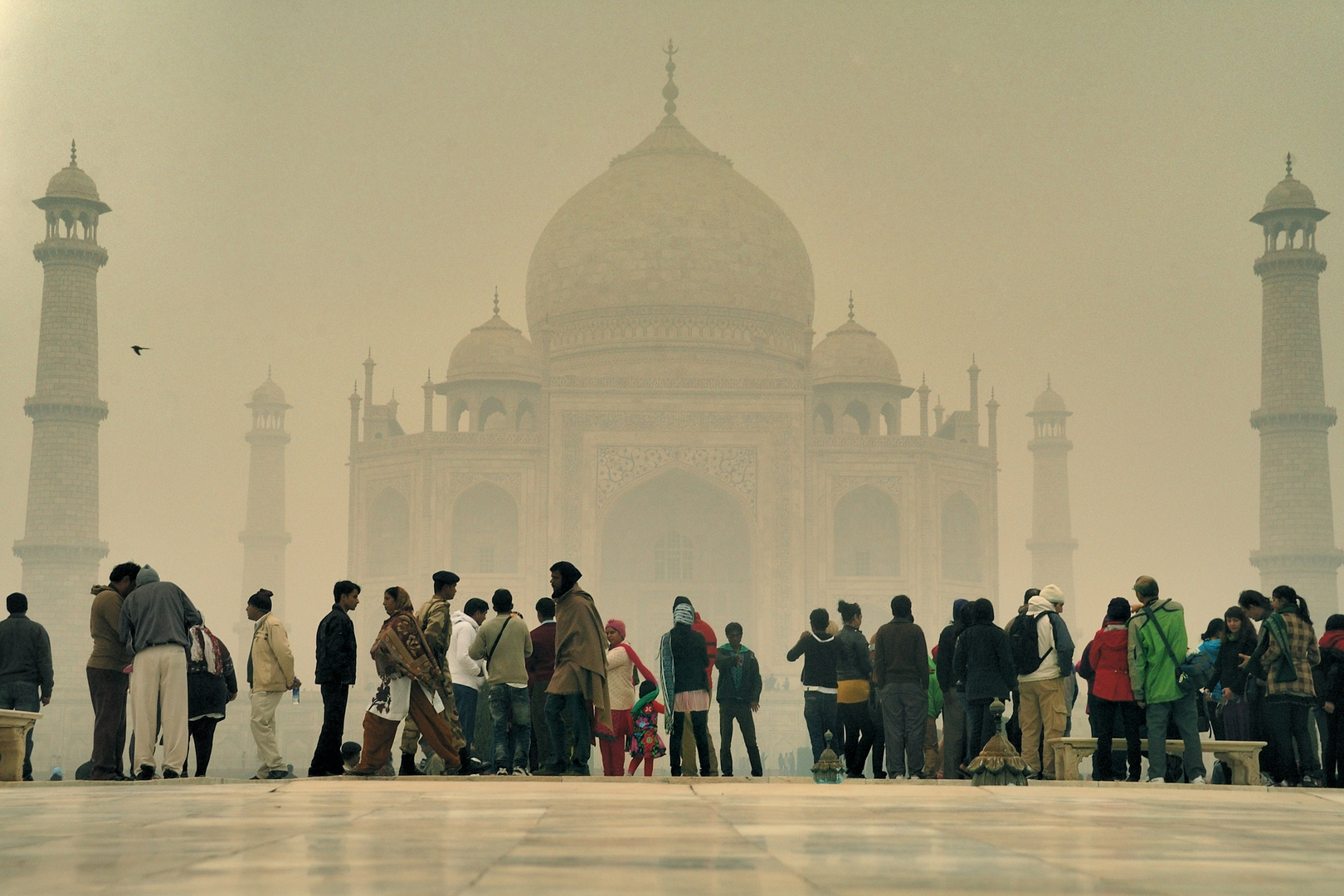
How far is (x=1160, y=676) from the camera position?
24.0ft

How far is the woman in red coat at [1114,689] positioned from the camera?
7.47 m

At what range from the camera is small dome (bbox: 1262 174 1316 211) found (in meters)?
28.2

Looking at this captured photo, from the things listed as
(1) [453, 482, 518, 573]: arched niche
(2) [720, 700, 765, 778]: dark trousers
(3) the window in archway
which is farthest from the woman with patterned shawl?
(3) the window in archway

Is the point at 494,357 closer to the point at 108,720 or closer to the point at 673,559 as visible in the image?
the point at 673,559

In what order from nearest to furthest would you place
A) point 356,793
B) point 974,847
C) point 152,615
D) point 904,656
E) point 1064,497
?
point 974,847 < point 356,793 < point 152,615 < point 904,656 < point 1064,497

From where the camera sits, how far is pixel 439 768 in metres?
7.94

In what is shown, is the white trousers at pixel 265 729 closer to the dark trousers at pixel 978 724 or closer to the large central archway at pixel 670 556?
the dark trousers at pixel 978 724

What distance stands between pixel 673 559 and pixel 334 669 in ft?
75.6

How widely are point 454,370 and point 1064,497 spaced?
1288 centimetres

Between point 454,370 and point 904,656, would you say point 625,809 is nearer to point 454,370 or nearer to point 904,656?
point 904,656

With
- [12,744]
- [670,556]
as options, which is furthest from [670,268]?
[12,744]

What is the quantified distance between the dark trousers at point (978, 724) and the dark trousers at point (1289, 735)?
A: 1.19 metres

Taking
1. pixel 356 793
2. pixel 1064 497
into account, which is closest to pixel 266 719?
pixel 356 793

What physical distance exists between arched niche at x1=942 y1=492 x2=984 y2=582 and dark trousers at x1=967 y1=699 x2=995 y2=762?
22.6m
